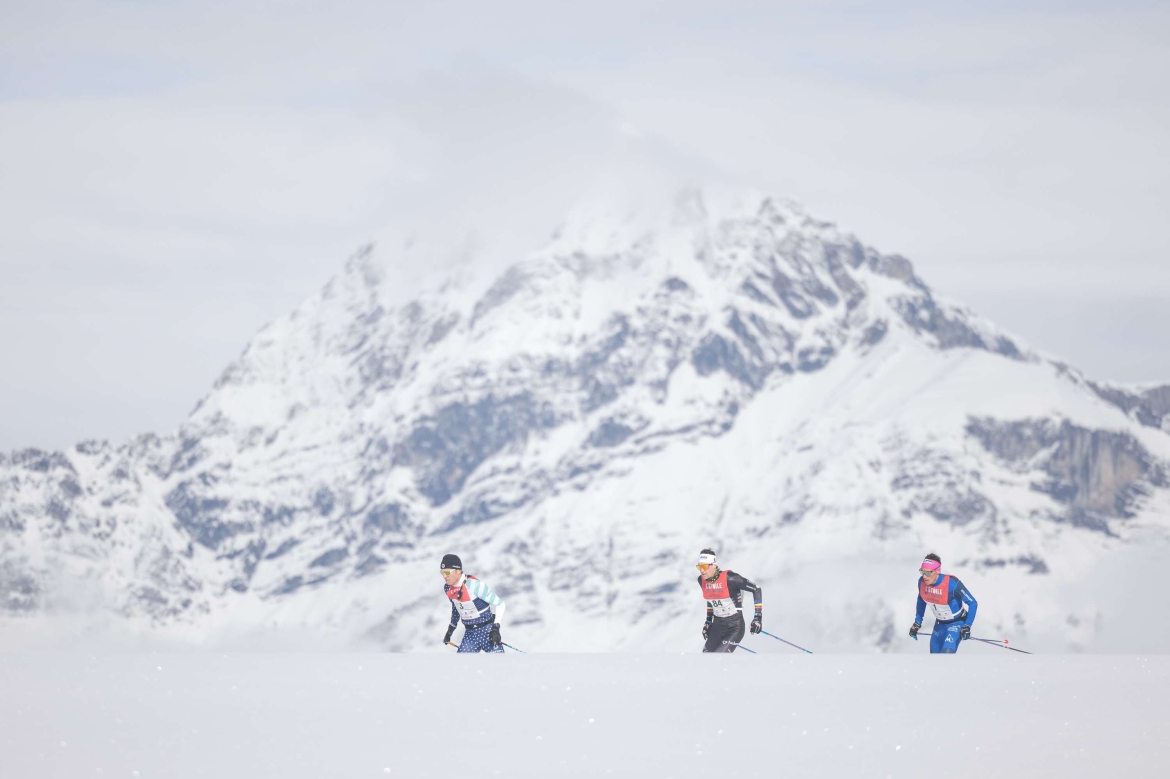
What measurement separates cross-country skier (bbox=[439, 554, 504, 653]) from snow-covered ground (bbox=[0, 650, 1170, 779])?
162 inches

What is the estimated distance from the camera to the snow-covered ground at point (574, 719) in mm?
25406

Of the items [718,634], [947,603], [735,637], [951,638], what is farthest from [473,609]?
[951,638]

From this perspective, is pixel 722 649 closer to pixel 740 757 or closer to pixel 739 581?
pixel 739 581

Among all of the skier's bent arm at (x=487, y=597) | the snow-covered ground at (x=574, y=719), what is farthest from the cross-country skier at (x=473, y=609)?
the snow-covered ground at (x=574, y=719)

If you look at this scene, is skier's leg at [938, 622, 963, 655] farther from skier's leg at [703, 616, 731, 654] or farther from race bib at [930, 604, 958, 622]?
skier's leg at [703, 616, 731, 654]

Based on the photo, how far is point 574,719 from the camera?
27.9m

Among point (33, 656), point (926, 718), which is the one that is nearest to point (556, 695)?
point (926, 718)

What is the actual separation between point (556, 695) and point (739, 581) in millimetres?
12074

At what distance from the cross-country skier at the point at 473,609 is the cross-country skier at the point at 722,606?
17.4 ft

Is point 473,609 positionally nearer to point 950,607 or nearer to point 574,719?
point 574,719

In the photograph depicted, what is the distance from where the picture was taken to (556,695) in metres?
29.7

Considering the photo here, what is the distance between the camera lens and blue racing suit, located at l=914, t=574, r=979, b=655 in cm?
4153

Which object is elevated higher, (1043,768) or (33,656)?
(1043,768)

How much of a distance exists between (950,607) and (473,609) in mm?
11673
